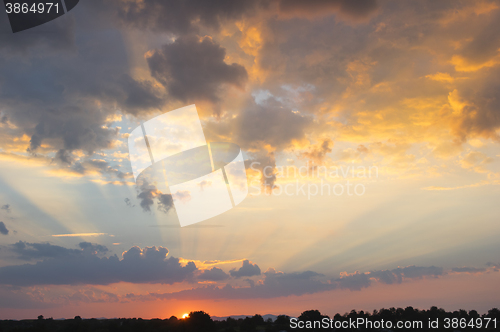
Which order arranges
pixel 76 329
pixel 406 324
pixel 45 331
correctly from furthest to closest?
pixel 406 324 < pixel 76 329 < pixel 45 331

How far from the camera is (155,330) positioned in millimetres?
102312

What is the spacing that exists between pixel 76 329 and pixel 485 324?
163146 millimetres

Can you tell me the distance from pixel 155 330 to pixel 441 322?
12118 cm

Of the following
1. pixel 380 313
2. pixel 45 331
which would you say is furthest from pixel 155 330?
pixel 380 313

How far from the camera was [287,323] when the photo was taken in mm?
135500

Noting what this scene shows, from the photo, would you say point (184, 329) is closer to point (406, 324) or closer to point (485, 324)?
point (406, 324)

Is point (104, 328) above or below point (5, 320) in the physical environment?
above

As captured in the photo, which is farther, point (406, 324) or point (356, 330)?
point (406, 324)

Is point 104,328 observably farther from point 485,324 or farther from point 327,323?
point 485,324

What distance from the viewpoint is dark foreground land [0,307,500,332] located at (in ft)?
340

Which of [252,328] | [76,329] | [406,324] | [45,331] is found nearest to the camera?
[45,331]

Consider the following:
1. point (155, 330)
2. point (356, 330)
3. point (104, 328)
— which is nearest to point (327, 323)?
point (356, 330)

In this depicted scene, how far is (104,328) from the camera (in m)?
102

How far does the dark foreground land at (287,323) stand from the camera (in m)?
104
